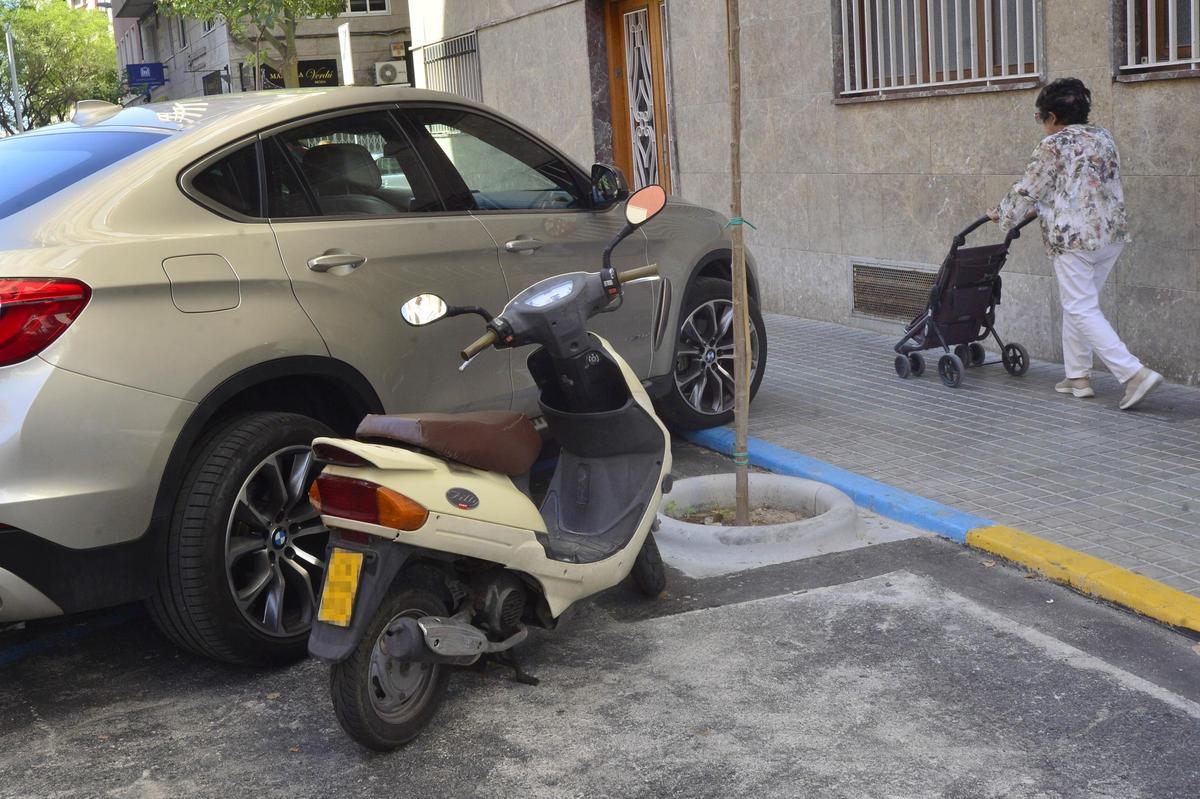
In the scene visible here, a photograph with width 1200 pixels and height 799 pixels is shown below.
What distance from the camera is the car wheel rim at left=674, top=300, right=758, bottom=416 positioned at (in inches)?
267

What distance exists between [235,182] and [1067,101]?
180 inches

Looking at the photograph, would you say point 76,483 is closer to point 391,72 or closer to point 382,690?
point 382,690

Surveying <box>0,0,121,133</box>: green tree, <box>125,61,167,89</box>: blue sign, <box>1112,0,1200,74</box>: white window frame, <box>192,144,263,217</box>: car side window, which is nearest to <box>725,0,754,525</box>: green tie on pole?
<box>192,144,263,217</box>: car side window

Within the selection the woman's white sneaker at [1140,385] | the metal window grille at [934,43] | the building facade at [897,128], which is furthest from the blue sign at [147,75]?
the woman's white sneaker at [1140,385]

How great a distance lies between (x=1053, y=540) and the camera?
5.08 metres

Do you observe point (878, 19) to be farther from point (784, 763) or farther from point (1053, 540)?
point (784, 763)

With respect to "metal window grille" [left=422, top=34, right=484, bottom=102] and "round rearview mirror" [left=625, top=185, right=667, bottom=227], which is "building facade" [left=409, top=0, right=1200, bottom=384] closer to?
"metal window grille" [left=422, top=34, right=484, bottom=102]

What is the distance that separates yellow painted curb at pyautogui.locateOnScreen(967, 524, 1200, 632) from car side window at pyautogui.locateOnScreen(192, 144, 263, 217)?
298cm

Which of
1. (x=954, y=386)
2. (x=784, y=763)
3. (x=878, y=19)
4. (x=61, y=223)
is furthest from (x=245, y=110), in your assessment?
(x=878, y=19)

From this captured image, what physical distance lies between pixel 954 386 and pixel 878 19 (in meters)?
3.25

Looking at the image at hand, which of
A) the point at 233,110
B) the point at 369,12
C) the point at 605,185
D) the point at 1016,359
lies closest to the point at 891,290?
the point at 1016,359

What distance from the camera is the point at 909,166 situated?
367 inches

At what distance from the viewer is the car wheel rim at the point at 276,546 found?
13.8ft

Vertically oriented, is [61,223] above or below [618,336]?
above
